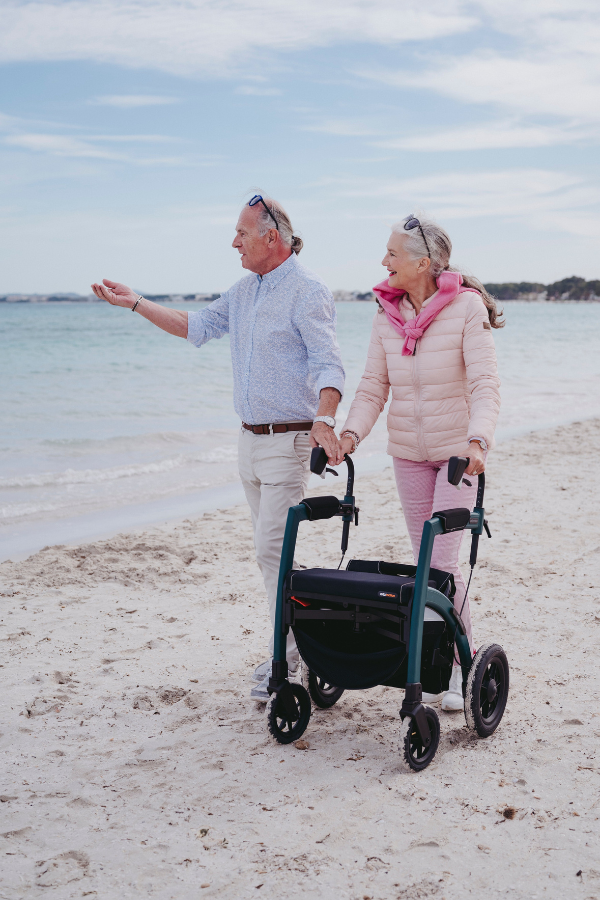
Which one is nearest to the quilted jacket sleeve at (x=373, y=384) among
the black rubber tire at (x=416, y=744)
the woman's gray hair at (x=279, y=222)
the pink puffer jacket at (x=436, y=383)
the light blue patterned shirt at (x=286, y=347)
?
the pink puffer jacket at (x=436, y=383)

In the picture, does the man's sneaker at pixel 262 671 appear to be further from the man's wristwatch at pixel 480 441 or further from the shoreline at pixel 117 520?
the shoreline at pixel 117 520

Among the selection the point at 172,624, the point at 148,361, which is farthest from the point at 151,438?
the point at 148,361

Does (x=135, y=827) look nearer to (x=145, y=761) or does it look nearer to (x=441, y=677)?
(x=145, y=761)

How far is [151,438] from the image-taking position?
11.4m

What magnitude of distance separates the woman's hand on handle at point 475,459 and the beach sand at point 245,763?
1027 mm

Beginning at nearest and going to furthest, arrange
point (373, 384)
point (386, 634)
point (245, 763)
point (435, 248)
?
point (386, 634), point (245, 763), point (435, 248), point (373, 384)

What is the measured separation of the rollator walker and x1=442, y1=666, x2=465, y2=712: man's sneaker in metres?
0.16

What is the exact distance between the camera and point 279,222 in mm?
3320

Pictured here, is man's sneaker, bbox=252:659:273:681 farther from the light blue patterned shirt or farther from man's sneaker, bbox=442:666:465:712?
the light blue patterned shirt

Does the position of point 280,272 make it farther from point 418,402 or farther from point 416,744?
point 416,744

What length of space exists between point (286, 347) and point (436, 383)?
2.14 ft

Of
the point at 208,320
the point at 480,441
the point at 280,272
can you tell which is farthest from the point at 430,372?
the point at 208,320

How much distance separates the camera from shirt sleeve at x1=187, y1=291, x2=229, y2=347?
12.1ft

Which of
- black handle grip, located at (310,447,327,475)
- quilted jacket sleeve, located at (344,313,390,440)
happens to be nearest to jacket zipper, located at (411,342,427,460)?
quilted jacket sleeve, located at (344,313,390,440)
